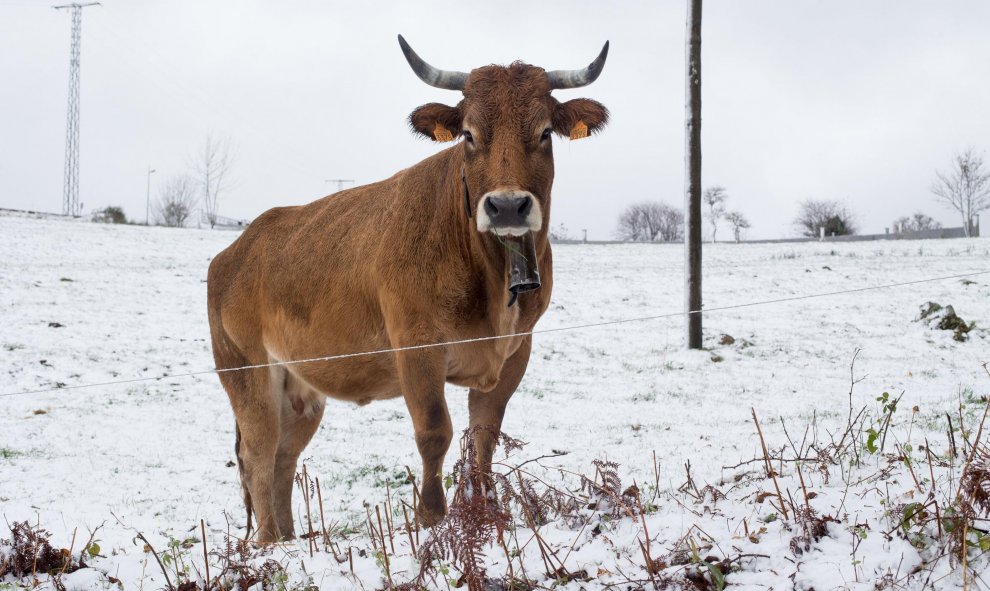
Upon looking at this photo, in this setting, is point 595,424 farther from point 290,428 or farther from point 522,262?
point 522,262

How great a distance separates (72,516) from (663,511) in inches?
195

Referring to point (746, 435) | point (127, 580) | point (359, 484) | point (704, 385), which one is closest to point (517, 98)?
point (127, 580)

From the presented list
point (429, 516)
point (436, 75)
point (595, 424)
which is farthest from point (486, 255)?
point (595, 424)

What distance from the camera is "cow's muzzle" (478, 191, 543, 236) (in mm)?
3635

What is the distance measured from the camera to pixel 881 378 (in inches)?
386

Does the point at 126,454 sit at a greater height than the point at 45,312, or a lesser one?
lesser

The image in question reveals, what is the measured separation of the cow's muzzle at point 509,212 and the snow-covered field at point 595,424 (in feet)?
4.67

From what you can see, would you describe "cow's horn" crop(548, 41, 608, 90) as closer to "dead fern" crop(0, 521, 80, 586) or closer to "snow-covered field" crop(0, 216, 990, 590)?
"snow-covered field" crop(0, 216, 990, 590)

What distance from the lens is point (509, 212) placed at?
3633 millimetres

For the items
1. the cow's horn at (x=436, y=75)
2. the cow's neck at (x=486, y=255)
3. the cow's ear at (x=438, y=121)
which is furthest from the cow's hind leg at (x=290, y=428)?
the cow's horn at (x=436, y=75)

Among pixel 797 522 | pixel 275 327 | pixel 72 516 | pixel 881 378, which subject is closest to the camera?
pixel 797 522

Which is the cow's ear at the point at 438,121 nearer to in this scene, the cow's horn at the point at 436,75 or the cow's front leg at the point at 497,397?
the cow's horn at the point at 436,75

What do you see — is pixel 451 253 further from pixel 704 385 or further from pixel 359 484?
pixel 704 385

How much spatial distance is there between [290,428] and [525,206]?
341 cm
